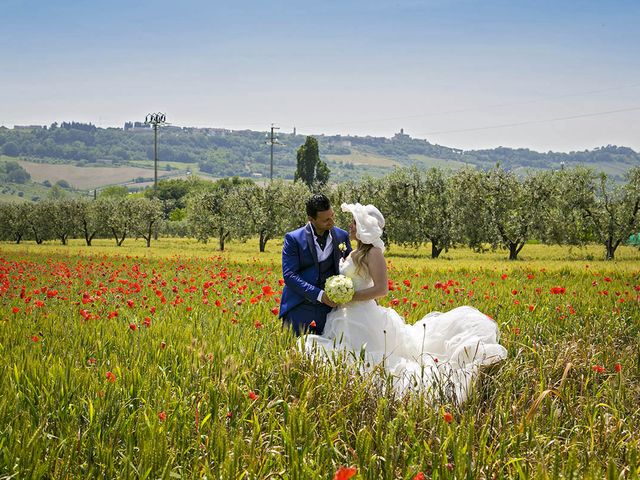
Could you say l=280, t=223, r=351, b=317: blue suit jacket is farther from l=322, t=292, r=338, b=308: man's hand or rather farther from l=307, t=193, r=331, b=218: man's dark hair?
l=307, t=193, r=331, b=218: man's dark hair

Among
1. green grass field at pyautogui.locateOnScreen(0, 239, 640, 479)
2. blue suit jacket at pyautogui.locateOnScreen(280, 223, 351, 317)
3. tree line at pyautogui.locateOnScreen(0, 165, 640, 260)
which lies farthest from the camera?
tree line at pyautogui.locateOnScreen(0, 165, 640, 260)

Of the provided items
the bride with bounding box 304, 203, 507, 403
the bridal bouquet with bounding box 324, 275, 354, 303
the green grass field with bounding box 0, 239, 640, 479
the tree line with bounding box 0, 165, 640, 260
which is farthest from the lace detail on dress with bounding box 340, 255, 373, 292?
the tree line with bounding box 0, 165, 640, 260

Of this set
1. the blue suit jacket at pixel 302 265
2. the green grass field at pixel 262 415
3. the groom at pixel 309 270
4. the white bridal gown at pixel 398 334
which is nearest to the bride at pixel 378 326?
→ the white bridal gown at pixel 398 334

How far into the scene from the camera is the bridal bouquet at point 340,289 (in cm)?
657

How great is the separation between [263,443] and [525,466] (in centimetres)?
159

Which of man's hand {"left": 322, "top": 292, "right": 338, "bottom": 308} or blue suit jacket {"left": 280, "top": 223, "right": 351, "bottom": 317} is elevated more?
blue suit jacket {"left": 280, "top": 223, "right": 351, "bottom": 317}

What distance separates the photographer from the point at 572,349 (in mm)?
6117

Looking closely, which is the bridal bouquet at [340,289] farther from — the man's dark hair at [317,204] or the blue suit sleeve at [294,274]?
the man's dark hair at [317,204]

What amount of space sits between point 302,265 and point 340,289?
2.46ft

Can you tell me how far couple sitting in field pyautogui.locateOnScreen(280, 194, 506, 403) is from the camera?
6625mm

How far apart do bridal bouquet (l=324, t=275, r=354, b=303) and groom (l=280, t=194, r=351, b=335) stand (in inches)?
9.5

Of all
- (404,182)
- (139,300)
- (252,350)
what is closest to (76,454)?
(252,350)

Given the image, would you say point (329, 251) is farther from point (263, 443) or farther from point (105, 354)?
point (263, 443)

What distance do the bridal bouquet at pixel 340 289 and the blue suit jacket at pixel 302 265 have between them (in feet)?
0.96
